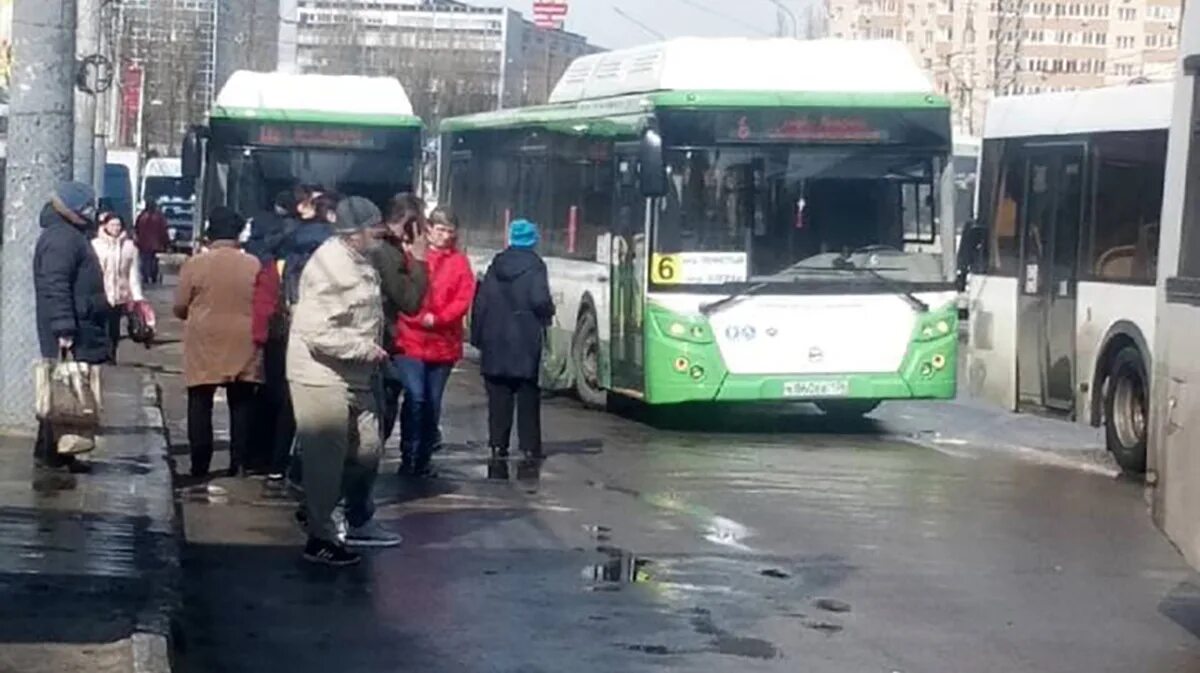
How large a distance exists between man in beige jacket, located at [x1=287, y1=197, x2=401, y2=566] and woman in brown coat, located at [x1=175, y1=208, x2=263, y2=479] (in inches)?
113

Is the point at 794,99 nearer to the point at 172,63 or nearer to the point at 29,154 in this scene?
the point at 29,154

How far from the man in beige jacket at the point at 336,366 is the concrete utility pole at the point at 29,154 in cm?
499

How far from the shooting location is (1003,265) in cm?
2055

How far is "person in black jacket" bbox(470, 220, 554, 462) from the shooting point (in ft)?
56.0

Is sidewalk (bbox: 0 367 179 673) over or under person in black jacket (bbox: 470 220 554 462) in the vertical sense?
under

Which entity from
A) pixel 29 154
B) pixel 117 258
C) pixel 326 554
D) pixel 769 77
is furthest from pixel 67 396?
pixel 117 258

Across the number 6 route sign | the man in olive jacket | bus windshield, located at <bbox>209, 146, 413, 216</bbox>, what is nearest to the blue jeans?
the man in olive jacket

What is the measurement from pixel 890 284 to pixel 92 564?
10.4m

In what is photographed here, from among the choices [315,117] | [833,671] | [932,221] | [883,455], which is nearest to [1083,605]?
[833,671]

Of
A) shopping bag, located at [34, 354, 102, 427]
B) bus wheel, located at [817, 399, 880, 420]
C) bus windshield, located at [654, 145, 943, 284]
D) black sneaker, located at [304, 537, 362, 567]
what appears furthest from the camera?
bus wheel, located at [817, 399, 880, 420]

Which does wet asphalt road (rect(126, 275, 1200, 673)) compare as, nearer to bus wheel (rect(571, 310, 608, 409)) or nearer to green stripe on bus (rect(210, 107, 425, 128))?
bus wheel (rect(571, 310, 608, 409))

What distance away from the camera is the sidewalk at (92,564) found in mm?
8508

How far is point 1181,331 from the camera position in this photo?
10.3 metres

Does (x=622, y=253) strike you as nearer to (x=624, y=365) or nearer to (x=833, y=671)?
(x=624, y=365)
